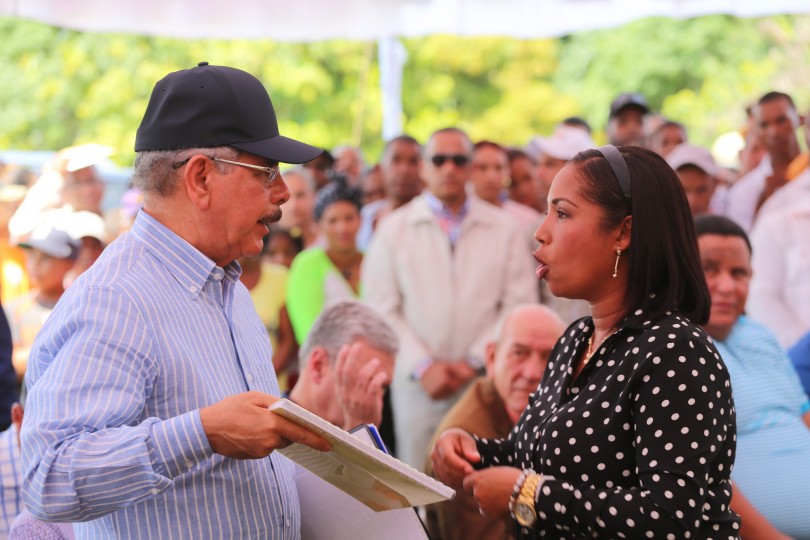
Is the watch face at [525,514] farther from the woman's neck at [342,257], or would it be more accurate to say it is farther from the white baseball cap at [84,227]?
the white baseball cap at [84,227]

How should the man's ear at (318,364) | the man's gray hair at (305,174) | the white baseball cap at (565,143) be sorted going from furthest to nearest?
the man's gray hair at (305,174) < the white baseball cap at (565,143) < the man's ear at (318,364)

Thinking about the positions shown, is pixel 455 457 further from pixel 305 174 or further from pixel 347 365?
pixel 305 174

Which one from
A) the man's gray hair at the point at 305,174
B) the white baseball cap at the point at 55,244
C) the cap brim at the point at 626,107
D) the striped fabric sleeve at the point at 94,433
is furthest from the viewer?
the cap brim at the point at 626,107

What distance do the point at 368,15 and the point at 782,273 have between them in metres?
3.53

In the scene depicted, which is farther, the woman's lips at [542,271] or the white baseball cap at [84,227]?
the white baseball cap at [84,227]

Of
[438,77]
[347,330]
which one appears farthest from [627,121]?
[438,77]

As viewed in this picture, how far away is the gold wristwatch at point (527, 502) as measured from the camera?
2.18 m

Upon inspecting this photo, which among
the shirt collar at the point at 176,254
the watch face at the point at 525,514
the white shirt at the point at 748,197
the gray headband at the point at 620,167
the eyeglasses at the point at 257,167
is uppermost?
the white shirt at the point at 748,197

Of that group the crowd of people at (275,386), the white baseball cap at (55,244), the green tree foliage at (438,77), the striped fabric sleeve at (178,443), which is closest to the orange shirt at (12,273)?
the white baseball cap at (55,244)

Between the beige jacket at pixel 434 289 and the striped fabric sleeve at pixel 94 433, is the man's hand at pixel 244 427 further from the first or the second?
the beige jacket at pixel 434 289

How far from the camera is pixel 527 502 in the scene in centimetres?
219

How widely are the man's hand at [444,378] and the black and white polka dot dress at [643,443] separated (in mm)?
3136

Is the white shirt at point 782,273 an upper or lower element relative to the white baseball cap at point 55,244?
upper

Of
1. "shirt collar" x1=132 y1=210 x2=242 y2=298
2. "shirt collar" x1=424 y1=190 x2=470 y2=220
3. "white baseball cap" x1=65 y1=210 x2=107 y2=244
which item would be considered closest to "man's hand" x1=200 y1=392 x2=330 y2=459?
"shirt collar" x1=132 y1=210 x2=242 y2=298
